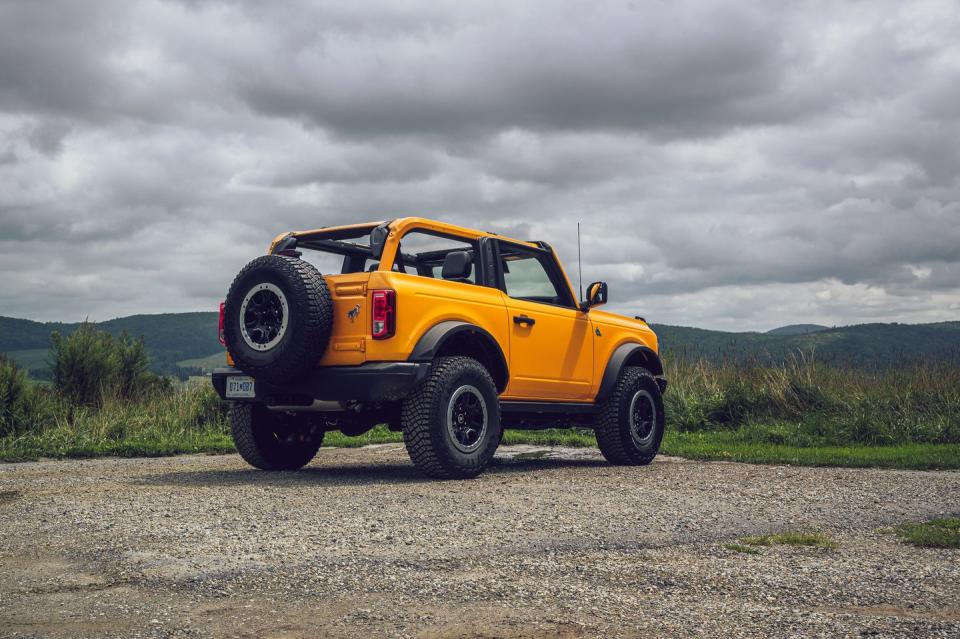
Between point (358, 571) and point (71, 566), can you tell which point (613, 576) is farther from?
point (71, 566)

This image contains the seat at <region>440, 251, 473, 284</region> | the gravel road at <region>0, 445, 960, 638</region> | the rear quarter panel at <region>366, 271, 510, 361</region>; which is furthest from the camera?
the seat at <region>440, 251, 473, 284</region>

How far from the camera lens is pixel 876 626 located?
340 cm

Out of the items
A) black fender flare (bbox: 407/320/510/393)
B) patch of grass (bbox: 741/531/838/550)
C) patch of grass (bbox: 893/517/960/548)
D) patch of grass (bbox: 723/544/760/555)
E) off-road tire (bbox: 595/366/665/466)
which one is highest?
black fender flare (bbox: 407/320/510/393)

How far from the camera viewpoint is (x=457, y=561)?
4316 mm

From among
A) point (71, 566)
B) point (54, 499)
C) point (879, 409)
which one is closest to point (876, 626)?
point (71, 566)

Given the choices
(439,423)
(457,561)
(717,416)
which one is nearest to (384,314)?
(439,423)

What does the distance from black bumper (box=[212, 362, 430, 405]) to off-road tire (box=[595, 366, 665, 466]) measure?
2852 mm

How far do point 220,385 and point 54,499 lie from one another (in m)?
1.92

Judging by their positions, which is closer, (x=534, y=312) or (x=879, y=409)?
(x=534, y=312)

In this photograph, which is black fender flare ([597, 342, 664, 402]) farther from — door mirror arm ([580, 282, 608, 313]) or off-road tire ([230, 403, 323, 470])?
off-road tire ([230, 403, 323, 470])

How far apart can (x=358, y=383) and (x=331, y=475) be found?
1.32 m

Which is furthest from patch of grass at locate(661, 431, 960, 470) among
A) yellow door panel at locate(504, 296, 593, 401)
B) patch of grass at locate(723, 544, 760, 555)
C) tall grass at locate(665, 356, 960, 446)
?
patch of grass at locate(723, 544, 760, 555)

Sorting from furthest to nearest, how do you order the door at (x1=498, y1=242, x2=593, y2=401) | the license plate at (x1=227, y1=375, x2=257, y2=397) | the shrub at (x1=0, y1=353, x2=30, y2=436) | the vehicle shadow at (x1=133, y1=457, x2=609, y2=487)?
1. the shrub at (x1=0, y1=353, x2=30, y2=436)
2. the door at (x1=498, y1=242, x2=593, y2=401)
3. the license plate at (x1=227, y1=375, x2=257, y2=397)
4. the vehicle shadow at (x1=133, y1=457, x2=609, y2=487)

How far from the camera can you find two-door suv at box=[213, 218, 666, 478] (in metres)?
7.00
